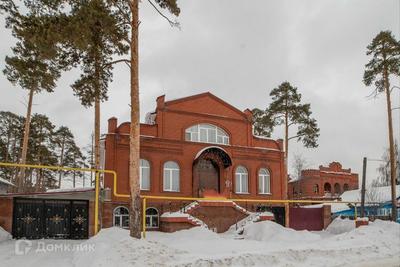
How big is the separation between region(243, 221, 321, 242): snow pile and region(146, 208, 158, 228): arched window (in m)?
6.07

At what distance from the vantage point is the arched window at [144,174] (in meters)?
24.5

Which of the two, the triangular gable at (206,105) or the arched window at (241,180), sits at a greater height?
the triangular gable at (206,105)

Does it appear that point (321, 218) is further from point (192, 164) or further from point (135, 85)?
point (135, 85)

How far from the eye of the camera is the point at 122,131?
24016 mm

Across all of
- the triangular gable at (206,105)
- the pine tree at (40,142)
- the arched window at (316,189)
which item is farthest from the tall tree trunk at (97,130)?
the arched window at (316,189)

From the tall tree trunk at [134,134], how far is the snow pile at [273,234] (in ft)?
22.7

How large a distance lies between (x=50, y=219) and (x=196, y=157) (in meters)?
10.6

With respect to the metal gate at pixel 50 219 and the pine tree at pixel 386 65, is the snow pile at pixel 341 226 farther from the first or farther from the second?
the metal gate at pixel 50 219

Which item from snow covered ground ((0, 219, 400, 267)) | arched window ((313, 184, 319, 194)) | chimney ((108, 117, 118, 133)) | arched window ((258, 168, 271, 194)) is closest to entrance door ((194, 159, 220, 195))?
arched window ((258, 168, 271, 194))

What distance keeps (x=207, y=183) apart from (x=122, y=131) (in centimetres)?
674

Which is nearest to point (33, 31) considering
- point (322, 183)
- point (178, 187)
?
point (178, 187)

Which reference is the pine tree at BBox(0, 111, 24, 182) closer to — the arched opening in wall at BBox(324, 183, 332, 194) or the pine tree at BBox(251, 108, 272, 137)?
the pine tree at BBox(251, 108, 272, 137)

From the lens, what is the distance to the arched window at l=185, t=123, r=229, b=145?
26891mm

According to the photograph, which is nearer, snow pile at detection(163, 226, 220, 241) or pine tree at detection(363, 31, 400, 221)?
snow pile at detection(163, 226, 220, 241)
